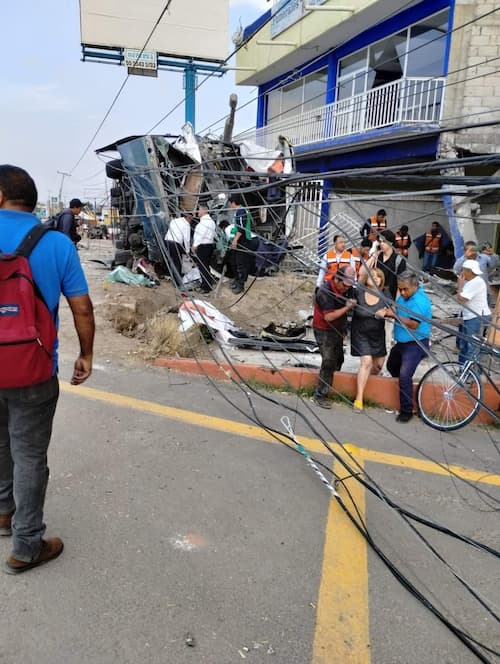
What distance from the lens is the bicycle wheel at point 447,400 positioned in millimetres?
4910

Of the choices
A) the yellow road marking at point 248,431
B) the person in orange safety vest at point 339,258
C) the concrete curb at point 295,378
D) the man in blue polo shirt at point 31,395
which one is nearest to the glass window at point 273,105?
the person in orange safety vest at point 339,258

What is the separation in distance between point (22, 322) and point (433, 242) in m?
12.2

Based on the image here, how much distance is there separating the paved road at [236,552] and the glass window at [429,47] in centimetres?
1137

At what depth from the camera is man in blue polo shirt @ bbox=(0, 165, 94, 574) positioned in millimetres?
2268

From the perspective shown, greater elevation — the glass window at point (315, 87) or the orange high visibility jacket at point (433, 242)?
the glass window at point (315, 87)

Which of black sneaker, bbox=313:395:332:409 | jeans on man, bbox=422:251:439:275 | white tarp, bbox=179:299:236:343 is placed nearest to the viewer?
black sneaker, bbox=313:395:332:409

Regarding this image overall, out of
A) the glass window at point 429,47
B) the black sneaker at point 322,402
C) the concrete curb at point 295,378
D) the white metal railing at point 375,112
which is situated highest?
the glass window at point 429,47

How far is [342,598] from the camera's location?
8.17ft

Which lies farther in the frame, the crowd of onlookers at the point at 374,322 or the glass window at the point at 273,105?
the glass window at the point at 273,105

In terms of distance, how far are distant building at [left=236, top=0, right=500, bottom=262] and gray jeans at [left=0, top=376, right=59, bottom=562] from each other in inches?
272

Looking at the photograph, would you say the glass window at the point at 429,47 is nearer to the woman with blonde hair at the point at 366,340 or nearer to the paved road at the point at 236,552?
the woman with blonde hair at the point at 366,340

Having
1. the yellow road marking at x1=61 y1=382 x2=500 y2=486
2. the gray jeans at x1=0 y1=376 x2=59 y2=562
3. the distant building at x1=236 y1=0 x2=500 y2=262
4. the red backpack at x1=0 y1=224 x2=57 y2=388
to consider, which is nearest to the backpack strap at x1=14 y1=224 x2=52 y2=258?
the red backpack at x1=0 y1=224 x2=57 y2=388

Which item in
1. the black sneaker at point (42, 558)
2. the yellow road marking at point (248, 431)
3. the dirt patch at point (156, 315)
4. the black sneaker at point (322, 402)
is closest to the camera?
the black sneaker at point (42, 558)

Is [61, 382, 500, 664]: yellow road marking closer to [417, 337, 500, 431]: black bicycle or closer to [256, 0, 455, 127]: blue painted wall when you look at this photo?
[417, 337, 500, 431]: black bicycle
